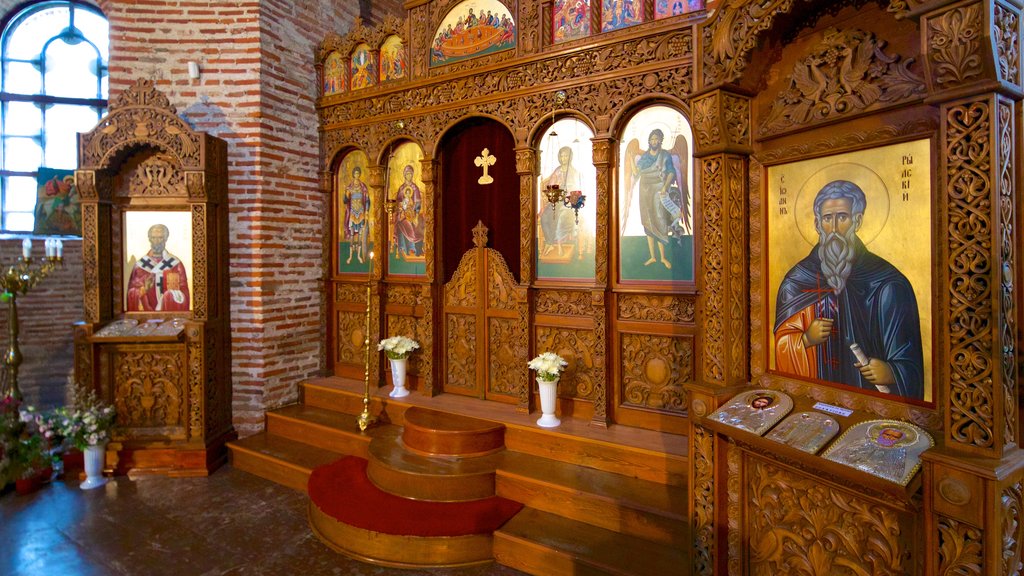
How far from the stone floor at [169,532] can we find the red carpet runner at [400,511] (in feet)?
0.88

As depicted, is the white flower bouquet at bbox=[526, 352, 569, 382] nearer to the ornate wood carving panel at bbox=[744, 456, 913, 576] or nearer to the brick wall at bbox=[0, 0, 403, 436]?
the ornate wood carving panel at bbox=[744, 456, 913, 576]

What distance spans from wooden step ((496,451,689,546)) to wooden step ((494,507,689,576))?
2.7 inches

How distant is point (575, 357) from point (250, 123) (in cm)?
463

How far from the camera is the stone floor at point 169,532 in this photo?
3951 millimetres

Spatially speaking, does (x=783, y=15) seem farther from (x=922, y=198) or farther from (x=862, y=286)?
(x=862, y=286)

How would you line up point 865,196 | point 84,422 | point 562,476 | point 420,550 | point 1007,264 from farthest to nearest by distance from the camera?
point 84,422 < point 562,476 < point 420,550 < point 865,196 < point 1007,264

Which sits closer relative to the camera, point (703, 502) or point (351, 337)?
point (703, 502)

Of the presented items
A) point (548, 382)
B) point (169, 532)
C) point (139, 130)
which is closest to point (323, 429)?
point (169, 532)

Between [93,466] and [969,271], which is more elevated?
[969,271]

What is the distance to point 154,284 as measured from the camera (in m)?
6.05

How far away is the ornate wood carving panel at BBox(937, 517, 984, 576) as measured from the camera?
6.70 feet

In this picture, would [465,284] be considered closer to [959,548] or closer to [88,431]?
[88,431]

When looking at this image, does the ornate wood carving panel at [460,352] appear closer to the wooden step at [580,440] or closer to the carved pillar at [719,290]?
the wooden step at [580,440]

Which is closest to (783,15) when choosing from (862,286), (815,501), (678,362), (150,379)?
(862,286)
